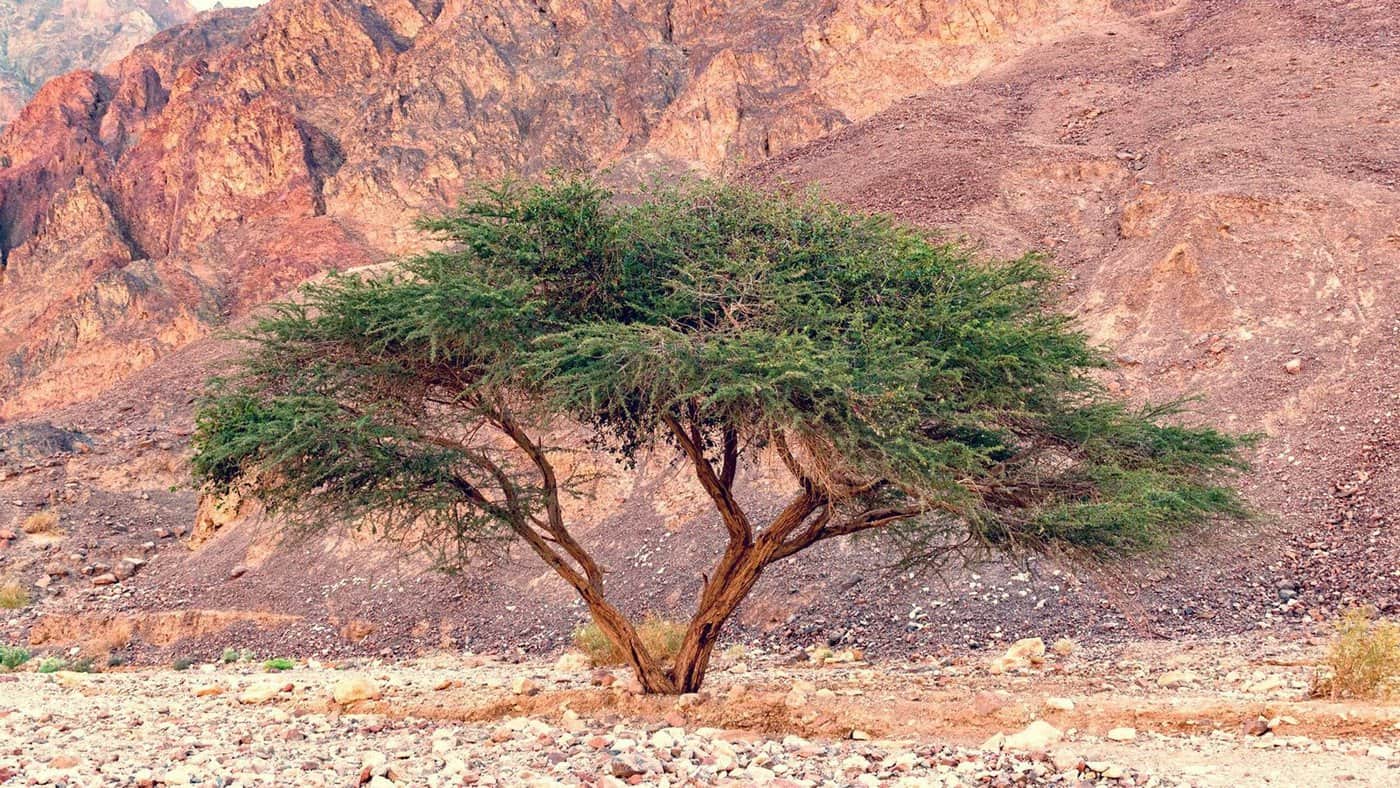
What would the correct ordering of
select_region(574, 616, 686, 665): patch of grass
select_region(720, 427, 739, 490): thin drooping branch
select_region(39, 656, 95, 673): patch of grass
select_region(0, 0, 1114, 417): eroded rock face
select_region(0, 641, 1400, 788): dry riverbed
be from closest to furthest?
select_region(0, 641, 1400, 788): dry riverbed < select_region(720, 427, 739, 490): thin drooping branch < select_region(574, 616, 686, 665): patch of grass < select_region(39, 656, 95, 673): patch of grass < select_region(0, 0, 1114, 417): eroded rock face

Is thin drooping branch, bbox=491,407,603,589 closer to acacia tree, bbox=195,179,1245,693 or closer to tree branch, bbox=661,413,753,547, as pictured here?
acacia tree, bbox=195,179,1245,693

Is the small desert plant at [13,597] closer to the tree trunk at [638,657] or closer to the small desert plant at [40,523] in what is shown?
the small desert plant at [40,523]

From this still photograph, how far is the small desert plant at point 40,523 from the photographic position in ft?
100

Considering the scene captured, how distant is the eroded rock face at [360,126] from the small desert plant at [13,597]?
27.3m

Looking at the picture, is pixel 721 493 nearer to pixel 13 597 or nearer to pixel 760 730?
pixel 760 730

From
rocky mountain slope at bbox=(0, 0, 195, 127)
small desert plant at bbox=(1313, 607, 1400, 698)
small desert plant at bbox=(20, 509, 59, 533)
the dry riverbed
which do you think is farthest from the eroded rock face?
rocky mountain slope at bbox=(0, 0, 195, 127)

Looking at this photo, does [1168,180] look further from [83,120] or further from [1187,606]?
[83,120]

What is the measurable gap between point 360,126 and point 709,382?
60.7m

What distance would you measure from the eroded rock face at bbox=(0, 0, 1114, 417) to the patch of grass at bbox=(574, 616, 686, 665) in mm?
33772

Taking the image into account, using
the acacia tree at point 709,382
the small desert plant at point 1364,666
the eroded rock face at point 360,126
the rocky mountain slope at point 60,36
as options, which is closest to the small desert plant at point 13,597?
the acacia tree at point 709,382

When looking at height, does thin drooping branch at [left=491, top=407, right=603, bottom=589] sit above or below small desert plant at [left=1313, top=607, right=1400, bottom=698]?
above

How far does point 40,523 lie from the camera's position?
100ft

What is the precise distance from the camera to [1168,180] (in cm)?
3045

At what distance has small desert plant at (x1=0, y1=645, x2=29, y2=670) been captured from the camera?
20.7m
